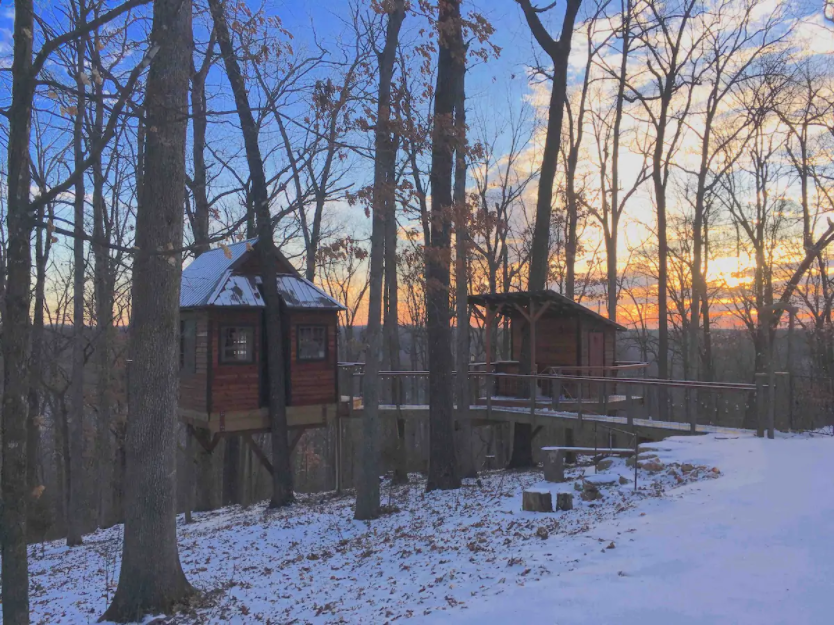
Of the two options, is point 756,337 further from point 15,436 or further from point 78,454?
point 15,436

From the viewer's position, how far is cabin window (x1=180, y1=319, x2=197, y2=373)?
14.9m

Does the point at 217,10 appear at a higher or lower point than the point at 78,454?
higher

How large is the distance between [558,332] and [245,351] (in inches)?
374

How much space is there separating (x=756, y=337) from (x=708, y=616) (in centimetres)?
2681

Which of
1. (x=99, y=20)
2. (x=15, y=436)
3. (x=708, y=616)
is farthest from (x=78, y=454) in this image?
(x=708, y=616)

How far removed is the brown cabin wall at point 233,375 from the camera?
14.3 metres

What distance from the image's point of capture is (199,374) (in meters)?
14.5

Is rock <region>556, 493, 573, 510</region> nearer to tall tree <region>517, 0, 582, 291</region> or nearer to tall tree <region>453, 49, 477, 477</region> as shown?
tall tree <region>453, 49, 477, 477</region>

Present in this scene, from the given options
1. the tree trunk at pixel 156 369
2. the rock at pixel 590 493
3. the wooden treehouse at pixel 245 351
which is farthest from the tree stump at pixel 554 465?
the wooden treehouse at pixel 245 351

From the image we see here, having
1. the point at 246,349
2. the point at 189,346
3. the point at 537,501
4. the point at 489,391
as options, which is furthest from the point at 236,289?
the point at 537,501

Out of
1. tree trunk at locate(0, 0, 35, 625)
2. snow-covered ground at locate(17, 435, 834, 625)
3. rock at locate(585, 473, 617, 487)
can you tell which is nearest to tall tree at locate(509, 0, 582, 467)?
snow-covered ground at locate(17, 435, 834, 625)

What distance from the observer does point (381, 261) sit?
11.1 meters

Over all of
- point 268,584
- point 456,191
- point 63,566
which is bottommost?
point 63,566

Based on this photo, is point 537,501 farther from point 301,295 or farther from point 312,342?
point 301,295
